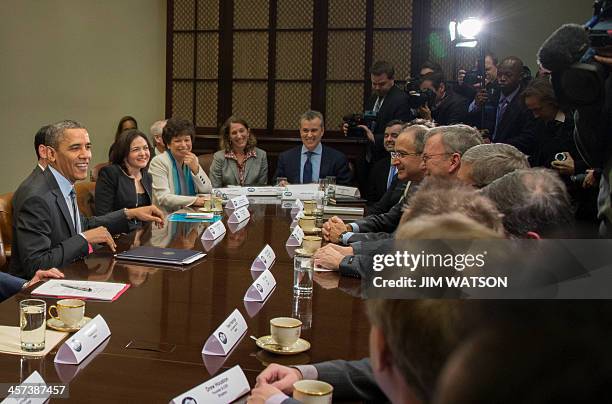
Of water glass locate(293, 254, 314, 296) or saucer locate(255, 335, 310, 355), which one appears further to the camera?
water glass locate(293, 254, 314, 296)

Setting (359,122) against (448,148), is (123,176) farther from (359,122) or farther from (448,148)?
(359,122)

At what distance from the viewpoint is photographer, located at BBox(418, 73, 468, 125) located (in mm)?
5316

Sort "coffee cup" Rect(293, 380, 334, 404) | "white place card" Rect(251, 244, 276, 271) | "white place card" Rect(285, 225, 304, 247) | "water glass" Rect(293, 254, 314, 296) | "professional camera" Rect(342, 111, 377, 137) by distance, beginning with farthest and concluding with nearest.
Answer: "professional camera" Rect(342, 111, 377, 137) → "white place card" Rect(285, 225, 304, 247) → "white place card" Rect(251, 244, 276, 271) → "water glass" Rect(293, 254, 314, 296) → "coffee cup" Rect(293, 380, 334, 404)

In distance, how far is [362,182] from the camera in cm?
571

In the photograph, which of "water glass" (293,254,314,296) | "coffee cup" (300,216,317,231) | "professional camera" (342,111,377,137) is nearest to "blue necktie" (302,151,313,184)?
"professional camera" (342,111,377,137)

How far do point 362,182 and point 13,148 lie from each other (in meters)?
3.61

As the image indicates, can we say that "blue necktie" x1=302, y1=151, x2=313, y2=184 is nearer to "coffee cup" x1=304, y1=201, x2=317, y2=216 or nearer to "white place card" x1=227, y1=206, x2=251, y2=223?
"white place card" x1=227, y1=206, x2=251, y2=223

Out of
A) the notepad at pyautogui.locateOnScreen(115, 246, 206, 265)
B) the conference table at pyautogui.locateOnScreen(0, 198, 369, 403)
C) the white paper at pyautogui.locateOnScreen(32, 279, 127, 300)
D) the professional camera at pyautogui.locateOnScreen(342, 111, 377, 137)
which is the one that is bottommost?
the conference table at pyautogui.locateOnScreen(0, 198, 369, 403)

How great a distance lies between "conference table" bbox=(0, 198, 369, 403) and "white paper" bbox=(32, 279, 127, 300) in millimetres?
41

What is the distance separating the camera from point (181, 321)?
1.85m

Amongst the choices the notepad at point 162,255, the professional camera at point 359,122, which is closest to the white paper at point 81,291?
the notepad at point 162,255

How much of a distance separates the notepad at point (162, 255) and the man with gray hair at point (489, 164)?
1086 millimetres

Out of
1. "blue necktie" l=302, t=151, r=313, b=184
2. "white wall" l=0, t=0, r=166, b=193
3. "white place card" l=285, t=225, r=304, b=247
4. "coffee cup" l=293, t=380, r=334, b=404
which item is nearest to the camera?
"coffee cup" l=293, t=380, r=334, b=404

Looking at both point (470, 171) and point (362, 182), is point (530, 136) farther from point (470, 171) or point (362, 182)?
point (470, 171)
